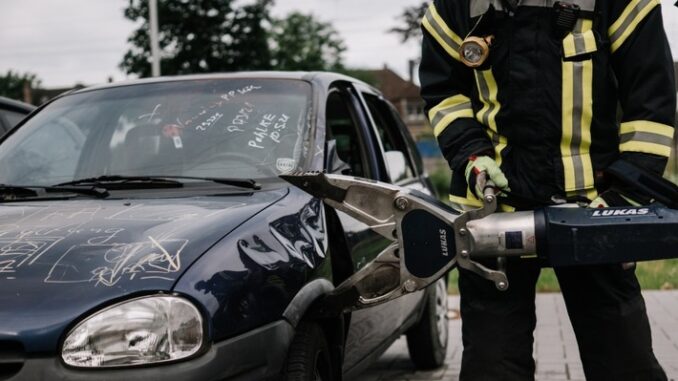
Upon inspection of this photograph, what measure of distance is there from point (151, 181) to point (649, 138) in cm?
179

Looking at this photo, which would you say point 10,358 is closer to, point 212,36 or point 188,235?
point 188,235

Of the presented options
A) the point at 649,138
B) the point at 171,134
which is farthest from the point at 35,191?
the point at 649,138

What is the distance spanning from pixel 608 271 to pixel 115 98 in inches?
94.4

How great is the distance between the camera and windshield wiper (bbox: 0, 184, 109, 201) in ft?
11.3

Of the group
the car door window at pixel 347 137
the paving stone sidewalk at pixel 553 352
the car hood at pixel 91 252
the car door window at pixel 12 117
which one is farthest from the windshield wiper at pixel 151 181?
the car door window at pixel 12 117

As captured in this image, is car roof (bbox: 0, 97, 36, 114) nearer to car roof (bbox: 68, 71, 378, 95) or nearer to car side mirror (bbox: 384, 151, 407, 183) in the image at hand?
car roof (bbox: 68, 71, 378, 95)


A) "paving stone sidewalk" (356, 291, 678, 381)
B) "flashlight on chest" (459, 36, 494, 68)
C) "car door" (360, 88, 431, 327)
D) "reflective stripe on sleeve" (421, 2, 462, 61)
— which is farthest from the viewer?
"paving stone sidewalk" (356, 291, 678, 381)

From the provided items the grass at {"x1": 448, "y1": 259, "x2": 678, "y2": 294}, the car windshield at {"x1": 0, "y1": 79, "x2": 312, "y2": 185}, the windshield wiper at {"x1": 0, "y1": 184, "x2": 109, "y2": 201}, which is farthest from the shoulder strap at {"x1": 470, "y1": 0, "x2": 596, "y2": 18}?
the grass at {"x1": 448, "y1": 259, "x2": 678, "y2": 294}

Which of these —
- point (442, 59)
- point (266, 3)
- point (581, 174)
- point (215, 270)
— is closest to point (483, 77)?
point (442, 59)

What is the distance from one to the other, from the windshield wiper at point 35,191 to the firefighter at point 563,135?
1323 mm

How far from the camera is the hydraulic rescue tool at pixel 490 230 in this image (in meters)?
2.56

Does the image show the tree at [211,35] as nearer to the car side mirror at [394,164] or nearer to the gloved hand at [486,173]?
the car side mirror at [394,164]

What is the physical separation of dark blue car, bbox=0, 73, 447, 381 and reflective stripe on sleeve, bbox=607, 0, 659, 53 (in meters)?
1.22

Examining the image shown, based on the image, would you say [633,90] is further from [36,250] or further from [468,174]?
[36,250]
